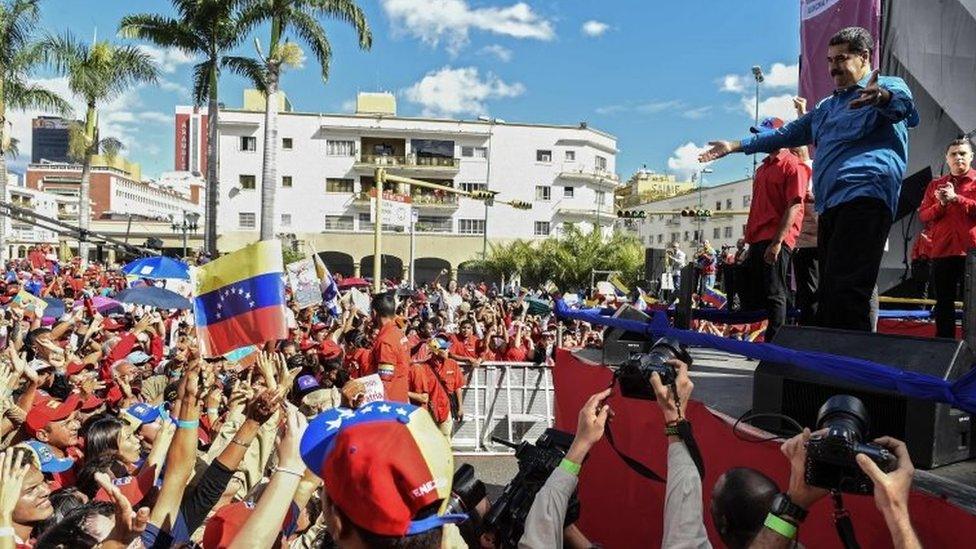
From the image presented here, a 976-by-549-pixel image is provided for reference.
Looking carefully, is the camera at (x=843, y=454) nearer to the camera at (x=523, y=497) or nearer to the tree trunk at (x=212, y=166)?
the camera at (x=523, y=497)

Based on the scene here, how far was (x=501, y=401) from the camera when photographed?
34.5 feet

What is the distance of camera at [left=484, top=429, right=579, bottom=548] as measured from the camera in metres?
2.64

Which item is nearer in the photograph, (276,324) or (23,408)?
(276,324)

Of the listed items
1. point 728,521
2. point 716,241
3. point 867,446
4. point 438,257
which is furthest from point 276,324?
point 716,241

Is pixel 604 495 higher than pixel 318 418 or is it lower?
lower

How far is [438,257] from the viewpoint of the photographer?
51.8 m

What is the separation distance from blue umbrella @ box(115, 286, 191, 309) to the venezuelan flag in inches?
232

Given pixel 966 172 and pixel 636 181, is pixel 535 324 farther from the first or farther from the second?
pixel 636 181

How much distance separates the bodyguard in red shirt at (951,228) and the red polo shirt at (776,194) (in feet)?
3.14

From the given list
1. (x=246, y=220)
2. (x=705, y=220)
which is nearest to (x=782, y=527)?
(x=246, y=220)

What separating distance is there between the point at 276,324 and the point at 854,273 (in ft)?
10.7

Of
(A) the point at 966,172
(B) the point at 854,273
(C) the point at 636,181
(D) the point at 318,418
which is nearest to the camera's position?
(D) the point at 318,418

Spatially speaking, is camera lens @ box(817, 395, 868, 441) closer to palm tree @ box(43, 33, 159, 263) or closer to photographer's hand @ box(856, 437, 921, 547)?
photographer's hand @ box(856, 437, 921, 547)

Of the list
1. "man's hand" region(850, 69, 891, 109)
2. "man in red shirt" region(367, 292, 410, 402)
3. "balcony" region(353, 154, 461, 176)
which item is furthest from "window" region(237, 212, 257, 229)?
"man's hand" region(850, 69, 891, 109)
